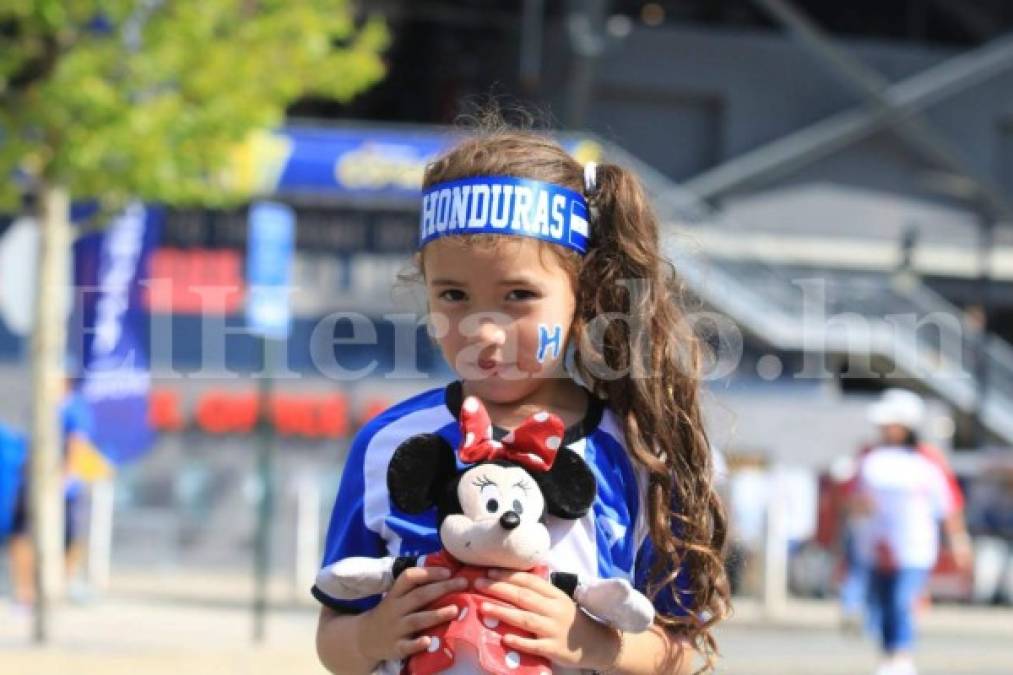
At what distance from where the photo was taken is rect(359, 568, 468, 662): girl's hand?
290 cm

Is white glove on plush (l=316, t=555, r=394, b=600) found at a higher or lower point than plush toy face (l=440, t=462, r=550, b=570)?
lower

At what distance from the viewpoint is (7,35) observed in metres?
12.1

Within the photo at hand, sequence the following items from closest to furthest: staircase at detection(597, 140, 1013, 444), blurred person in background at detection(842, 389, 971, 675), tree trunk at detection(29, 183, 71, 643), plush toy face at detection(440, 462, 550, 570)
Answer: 1. plush toy face at detection(440, 462, 550, 570)
2. blurred person in background at detection(842, 389, 971, 675)
3. tree trunk at detection(29, 183, 71, 643)
4. staircase at detection(597, 140, 1013, 444)

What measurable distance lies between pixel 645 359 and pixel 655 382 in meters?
0.05

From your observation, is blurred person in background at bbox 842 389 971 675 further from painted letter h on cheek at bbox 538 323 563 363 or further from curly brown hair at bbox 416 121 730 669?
painted letter h on cheek at bbox 538 323 563 363

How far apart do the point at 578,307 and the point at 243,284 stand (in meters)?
20.9

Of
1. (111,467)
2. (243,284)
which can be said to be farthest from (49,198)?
(243,284)

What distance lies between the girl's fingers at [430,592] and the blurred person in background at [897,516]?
8.56 m

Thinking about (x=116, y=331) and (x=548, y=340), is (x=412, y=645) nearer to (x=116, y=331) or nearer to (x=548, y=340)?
(x=548, y=340)

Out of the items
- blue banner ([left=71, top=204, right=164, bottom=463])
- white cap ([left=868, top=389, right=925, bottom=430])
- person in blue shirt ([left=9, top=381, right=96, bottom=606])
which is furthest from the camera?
blue banner ([left=71, top=204, right=164, bottom=463])

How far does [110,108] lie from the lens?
38.4ft

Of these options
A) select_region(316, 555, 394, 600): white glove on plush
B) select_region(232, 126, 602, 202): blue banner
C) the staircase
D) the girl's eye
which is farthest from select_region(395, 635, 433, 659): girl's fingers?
the staircase

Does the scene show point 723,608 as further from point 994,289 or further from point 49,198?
point 994,289

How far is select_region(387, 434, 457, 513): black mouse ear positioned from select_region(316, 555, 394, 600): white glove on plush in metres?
0.10
